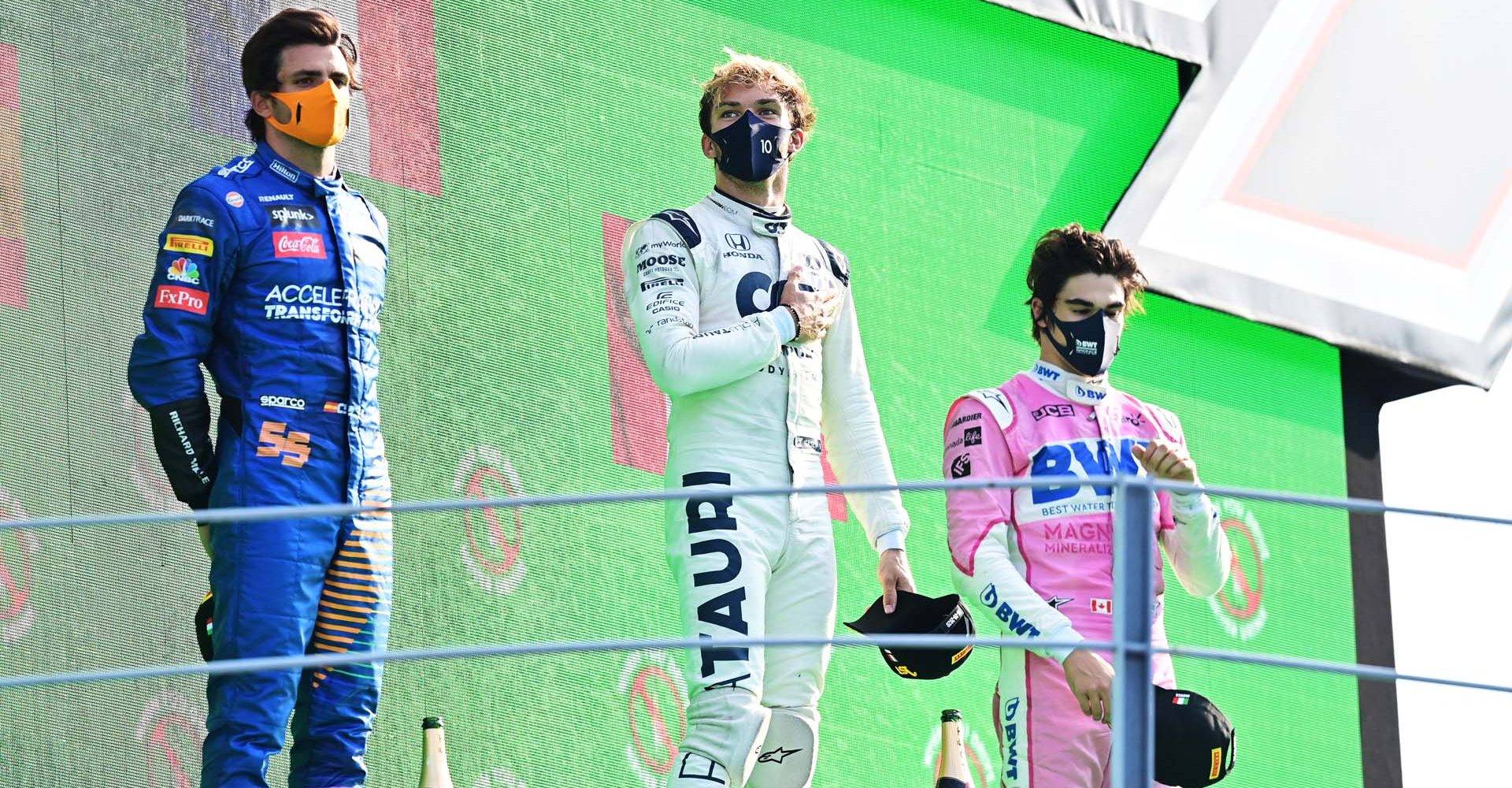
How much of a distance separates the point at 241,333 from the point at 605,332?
6.49 feet

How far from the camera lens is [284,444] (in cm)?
382

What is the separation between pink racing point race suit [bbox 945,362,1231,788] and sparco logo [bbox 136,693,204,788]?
5.51ft

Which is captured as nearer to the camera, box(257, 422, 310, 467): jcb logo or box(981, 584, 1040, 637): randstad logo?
box(257, 422, 310, 467): jcb logo

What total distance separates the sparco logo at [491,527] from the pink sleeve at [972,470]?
1465mm

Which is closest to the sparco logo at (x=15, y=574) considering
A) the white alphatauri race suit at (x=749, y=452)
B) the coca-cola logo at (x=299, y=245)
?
the coca-cola logo at (x=299, y=245)

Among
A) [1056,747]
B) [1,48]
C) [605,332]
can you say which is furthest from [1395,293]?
[1,48]

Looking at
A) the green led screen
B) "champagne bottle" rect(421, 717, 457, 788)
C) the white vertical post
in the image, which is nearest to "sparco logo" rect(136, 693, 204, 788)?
the green led screen

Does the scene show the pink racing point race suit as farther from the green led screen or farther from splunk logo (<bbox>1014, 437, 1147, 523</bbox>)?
the green led screen

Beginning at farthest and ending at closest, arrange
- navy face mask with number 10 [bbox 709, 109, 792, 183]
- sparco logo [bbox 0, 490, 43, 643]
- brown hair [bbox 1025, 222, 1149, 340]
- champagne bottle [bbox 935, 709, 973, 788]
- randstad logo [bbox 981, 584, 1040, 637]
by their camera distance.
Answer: champagne bottle [bbox 935, 709, 973, 788] → sparco logo [bbox 0, 490, 43, 643] → brown hair [bbox 1025, 222, 1149, 340] → navy face mask with number 10 [bbox 709, 109, 792, 183] → randstad logo [bbox 981, 584, 1040, 637]

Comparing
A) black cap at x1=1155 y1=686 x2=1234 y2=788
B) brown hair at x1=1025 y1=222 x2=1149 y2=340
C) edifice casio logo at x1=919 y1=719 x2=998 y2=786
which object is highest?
brown hair at x1=1025 y1=222 x2=1149 y2=340

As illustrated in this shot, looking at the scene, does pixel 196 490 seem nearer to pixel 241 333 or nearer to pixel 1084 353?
pixel 241 333

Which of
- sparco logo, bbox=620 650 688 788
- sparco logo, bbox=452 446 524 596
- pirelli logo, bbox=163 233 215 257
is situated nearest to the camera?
pirelli logo, bbox=163 233 215 257

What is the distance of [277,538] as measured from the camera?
3.76 meters

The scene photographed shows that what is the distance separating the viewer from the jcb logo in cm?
382
